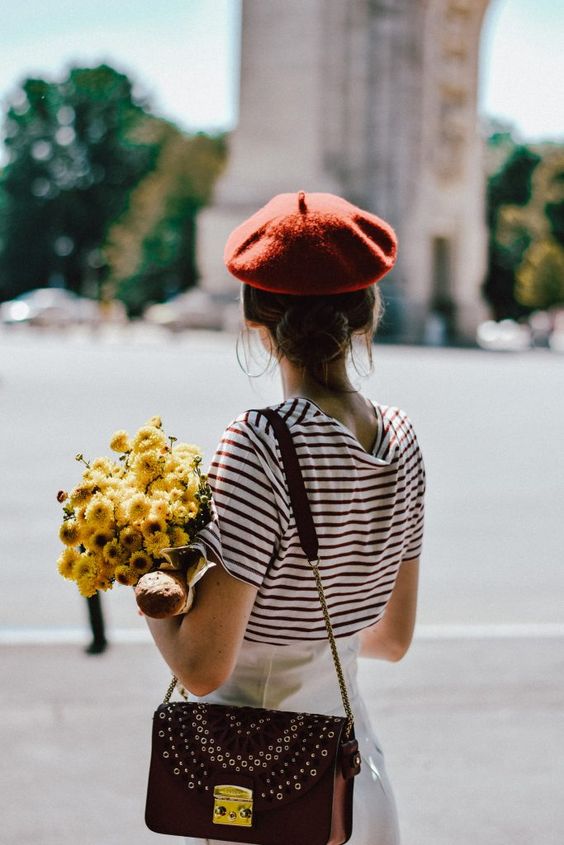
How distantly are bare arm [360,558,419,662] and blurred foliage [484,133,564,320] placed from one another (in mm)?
59407

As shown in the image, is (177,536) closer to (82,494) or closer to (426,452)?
(82,494)

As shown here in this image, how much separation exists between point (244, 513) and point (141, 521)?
17 cm

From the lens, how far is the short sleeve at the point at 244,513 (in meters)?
2.02

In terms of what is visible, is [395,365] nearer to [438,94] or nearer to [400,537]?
[438,94]

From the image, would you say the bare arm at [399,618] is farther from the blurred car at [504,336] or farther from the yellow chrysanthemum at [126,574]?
the blurred car at [504,336]

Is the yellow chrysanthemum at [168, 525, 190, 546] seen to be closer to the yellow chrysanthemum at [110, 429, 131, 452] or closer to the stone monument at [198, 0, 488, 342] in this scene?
the yellow chrysanthemum at [110, 429, 131, 452]

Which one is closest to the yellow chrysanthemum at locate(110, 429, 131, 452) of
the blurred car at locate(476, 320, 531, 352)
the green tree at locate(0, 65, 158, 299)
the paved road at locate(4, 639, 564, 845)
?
the paved road at locate(4, 639, 564, 845)

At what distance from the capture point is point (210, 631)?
203 cm

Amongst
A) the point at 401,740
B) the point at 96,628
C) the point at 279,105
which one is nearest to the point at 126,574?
the point at 401,740

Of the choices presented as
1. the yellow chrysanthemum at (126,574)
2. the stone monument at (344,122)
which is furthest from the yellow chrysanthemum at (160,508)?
the stone monument at (344,122)

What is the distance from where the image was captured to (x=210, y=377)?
2330 centimetres

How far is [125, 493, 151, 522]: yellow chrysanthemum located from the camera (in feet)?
6.63

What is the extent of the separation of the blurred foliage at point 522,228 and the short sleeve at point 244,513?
2360 inches

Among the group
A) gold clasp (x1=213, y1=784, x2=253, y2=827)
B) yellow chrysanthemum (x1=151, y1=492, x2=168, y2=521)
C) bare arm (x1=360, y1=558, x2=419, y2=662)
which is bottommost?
gold clasp (x1=213, y1=784, x2=253, y2=827)
